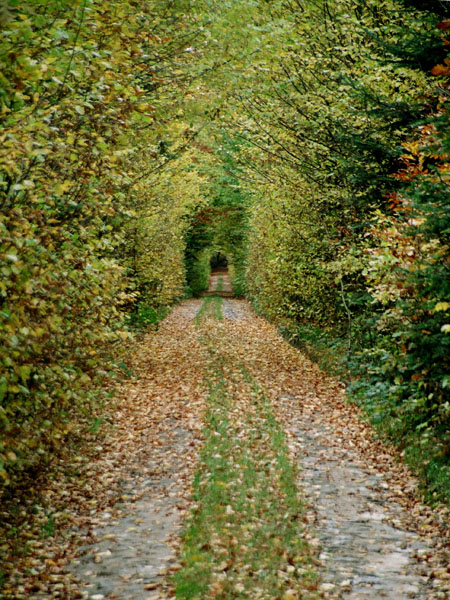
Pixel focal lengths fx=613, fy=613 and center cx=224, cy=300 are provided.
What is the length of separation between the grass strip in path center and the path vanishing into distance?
0.02 m

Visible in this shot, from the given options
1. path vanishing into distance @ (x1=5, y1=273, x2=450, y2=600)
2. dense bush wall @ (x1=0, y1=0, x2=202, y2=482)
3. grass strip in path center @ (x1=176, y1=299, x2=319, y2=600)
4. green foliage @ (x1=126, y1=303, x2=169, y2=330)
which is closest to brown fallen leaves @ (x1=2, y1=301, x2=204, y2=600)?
path vanishing into distance @ (x1=5, y1=273, x2=450, y2=600)

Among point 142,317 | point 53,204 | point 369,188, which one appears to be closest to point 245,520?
point 53,204

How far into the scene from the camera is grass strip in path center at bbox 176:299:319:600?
5465mm

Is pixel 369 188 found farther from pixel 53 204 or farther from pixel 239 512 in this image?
pixel 53 204

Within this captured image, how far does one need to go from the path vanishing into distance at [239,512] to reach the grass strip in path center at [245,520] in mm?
20

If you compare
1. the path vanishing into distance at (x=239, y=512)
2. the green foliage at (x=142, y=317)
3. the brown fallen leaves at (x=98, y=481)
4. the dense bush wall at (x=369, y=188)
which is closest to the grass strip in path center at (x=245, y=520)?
the path vanishing into distance at (x=239, y=512)

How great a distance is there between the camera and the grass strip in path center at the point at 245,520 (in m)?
5.46

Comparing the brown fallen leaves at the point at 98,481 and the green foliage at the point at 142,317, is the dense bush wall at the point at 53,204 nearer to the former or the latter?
the brown fallen leaves at the point at 98,481

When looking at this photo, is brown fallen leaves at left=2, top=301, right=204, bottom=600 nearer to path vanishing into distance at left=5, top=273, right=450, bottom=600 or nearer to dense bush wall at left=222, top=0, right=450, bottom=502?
path vanishing into distance at left=5, top=273, right=450, bottom=600

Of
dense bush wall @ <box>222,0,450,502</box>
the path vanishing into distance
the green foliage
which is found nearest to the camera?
the path vanishing into distance

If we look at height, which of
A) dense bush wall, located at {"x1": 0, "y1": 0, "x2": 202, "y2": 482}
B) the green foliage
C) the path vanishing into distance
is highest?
dense bush wall, located at {"x1": 0, "y1": 0, "x2": 202, "y2": 482}

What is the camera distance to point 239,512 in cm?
712

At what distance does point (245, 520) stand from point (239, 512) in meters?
0.24

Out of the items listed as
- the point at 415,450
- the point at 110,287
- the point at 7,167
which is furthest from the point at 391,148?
the point at 7,167
